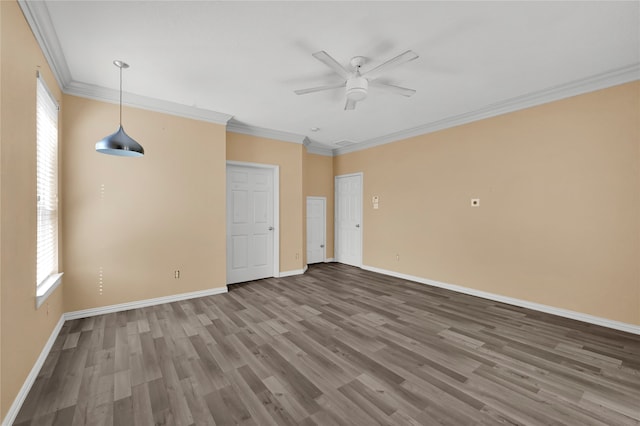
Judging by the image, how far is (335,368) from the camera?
7.73ft

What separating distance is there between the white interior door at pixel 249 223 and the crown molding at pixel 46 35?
8.08 feet

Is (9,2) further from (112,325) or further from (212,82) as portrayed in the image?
(112,325)

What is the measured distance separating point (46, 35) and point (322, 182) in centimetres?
526

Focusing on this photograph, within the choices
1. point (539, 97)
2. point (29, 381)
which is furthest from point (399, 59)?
point (29, 381)

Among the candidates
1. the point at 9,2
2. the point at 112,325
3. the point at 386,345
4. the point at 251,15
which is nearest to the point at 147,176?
the point at 112,325

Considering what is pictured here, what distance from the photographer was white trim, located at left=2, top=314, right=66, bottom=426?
175cm

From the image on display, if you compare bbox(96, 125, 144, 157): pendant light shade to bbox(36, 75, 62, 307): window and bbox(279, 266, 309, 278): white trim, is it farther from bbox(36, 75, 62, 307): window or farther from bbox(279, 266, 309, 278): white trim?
bbox(279, 266, 309, 278): white trim

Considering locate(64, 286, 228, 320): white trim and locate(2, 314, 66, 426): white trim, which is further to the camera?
locate(64, 286, 228, 320): white trim

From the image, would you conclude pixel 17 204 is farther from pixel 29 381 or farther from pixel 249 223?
pixel 249 223

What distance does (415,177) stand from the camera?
526 centimetres

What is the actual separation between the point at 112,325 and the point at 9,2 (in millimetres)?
3099

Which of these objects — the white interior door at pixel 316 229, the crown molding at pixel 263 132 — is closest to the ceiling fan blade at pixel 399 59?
the crown molding at pixel 263 132

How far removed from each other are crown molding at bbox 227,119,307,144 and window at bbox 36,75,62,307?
2362 mm

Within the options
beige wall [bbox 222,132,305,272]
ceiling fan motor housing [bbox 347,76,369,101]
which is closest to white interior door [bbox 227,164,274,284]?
beige wall [bbox 222,132,305,272]
